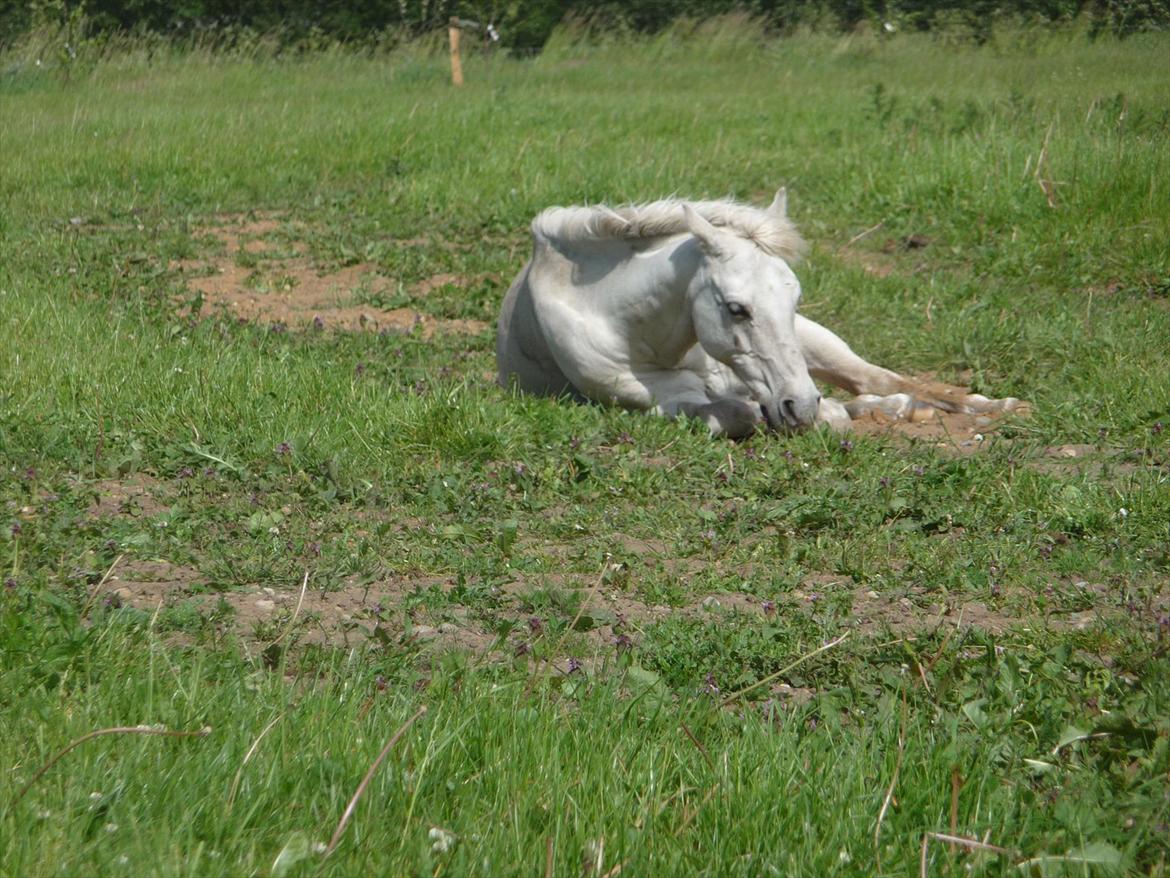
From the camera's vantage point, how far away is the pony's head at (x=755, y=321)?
5.66 metres

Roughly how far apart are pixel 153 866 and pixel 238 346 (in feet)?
15.9

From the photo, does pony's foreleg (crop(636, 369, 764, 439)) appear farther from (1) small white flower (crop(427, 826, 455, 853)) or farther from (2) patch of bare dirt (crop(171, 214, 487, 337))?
(1) small white flower (crop(427, 826, 455, 853))

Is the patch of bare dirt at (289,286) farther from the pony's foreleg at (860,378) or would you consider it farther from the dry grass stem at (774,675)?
the dry grass stem at (774,675)

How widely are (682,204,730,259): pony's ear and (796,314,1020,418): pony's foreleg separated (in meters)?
1.03

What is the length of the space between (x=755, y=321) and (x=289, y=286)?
4163 millimetres

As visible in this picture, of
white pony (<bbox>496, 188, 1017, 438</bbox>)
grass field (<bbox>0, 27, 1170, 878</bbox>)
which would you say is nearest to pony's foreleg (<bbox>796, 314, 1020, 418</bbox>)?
white pony (<bbox>496, 188, 1017, 438</bbox>)

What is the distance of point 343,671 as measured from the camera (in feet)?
10.3

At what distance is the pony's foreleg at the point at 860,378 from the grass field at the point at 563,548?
0.40m

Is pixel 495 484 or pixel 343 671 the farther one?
pixel 495 484

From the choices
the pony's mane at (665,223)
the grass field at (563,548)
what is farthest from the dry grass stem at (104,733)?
the pony's mane at (665,223)

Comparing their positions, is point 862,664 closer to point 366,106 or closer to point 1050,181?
point 1050,181

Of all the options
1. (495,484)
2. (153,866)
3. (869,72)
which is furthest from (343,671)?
(869,72)

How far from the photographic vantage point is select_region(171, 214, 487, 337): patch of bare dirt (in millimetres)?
7926

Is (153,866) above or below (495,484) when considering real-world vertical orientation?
above
